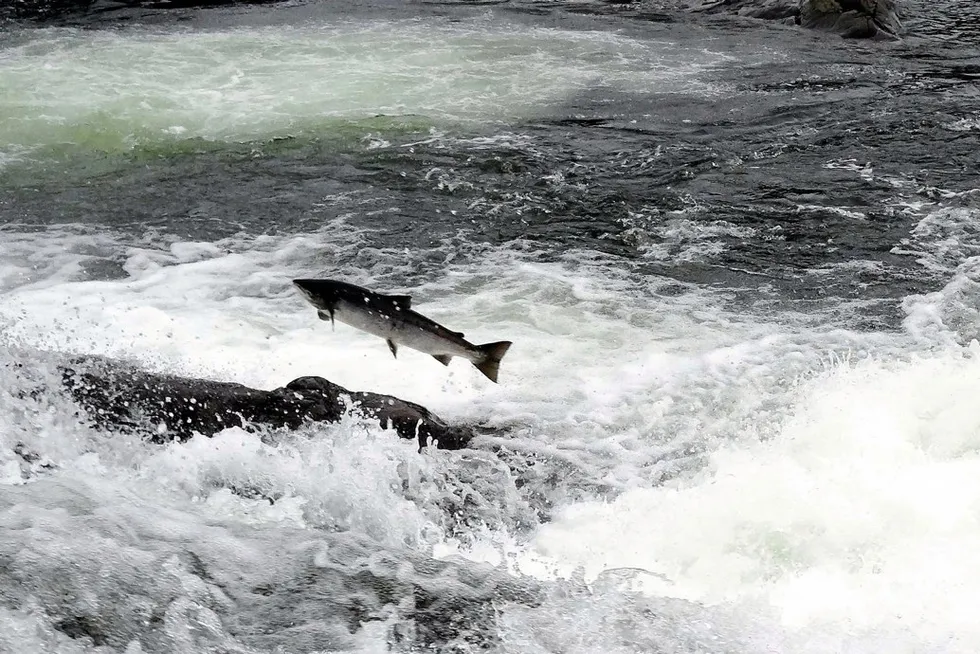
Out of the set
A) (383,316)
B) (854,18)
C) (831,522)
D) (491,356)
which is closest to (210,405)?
(383,316)

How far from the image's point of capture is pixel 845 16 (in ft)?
38.2

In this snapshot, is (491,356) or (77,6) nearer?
(491,356)

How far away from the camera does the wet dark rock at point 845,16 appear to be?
11477 mm

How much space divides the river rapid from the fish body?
2.13 feet

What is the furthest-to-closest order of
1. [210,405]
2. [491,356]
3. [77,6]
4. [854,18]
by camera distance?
[77,6] → [854,18] → [210,405] → [491,356]

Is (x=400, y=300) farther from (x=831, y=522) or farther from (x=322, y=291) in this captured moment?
(x=831, y=522)

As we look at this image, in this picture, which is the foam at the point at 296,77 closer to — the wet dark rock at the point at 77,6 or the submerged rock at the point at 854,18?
the wet dark rock at the point at 77,6

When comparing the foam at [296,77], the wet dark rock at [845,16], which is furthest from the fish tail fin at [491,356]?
the wet dark rock at [845,16]

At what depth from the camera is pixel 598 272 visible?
6.32 metres

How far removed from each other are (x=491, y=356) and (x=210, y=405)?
129 cm

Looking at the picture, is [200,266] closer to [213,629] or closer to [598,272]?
[598,272]

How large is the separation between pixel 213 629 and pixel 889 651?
199 centimetres

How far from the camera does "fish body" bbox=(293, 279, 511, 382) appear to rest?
11.9 ft

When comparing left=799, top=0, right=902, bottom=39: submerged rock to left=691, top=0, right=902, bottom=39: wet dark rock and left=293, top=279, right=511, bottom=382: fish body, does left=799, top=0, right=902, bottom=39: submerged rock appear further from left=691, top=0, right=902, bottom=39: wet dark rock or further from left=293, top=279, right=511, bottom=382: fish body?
left=293, top=279, right=511, bottom=382: fish body
